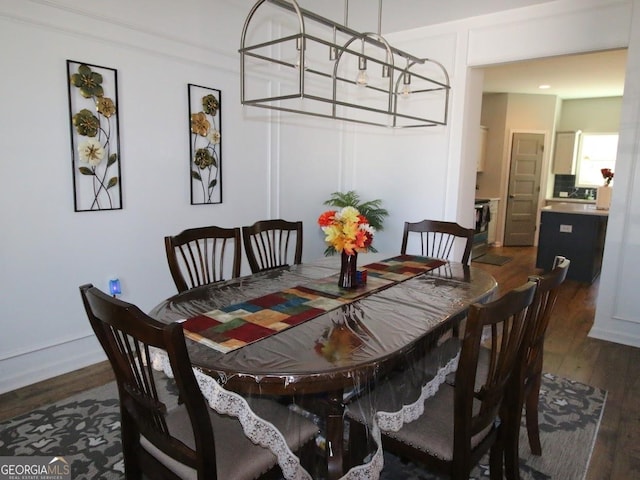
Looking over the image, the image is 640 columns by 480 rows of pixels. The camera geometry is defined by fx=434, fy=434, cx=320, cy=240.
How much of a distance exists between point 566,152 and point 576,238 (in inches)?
135

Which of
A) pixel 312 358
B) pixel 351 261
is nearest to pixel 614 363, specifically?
pixel 351 261

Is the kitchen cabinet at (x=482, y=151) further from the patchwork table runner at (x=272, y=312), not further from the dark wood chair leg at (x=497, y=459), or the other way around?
the dark wood chair leg at (x=497, y=459)

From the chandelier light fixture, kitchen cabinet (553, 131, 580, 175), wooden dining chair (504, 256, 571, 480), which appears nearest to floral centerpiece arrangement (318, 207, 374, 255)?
wooden dining chair (504, 256, 571, 480)

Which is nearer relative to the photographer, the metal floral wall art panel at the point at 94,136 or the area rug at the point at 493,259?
the metal floral wall art panel at the point at 94,136

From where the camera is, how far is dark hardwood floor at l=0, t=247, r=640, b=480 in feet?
7.00

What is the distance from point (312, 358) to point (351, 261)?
32.3 inches

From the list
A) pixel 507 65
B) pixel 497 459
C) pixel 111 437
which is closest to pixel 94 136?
pixel 111 437

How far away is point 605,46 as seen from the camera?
3.34 meters

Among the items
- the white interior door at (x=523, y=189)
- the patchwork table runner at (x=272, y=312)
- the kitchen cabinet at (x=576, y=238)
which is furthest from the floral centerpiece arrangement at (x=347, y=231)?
the white interior door at (x=523, y=189)

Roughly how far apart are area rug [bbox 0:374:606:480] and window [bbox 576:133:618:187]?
22.7 ft

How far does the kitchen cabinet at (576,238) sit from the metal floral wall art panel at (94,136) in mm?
5112

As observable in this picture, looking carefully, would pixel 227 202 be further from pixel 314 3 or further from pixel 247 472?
pixel 247 472

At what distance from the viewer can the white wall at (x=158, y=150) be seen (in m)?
2.53

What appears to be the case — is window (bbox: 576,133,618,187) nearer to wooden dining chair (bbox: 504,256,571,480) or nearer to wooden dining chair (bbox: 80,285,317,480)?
wooden dining chair (bbox: 504,256,571,480)
